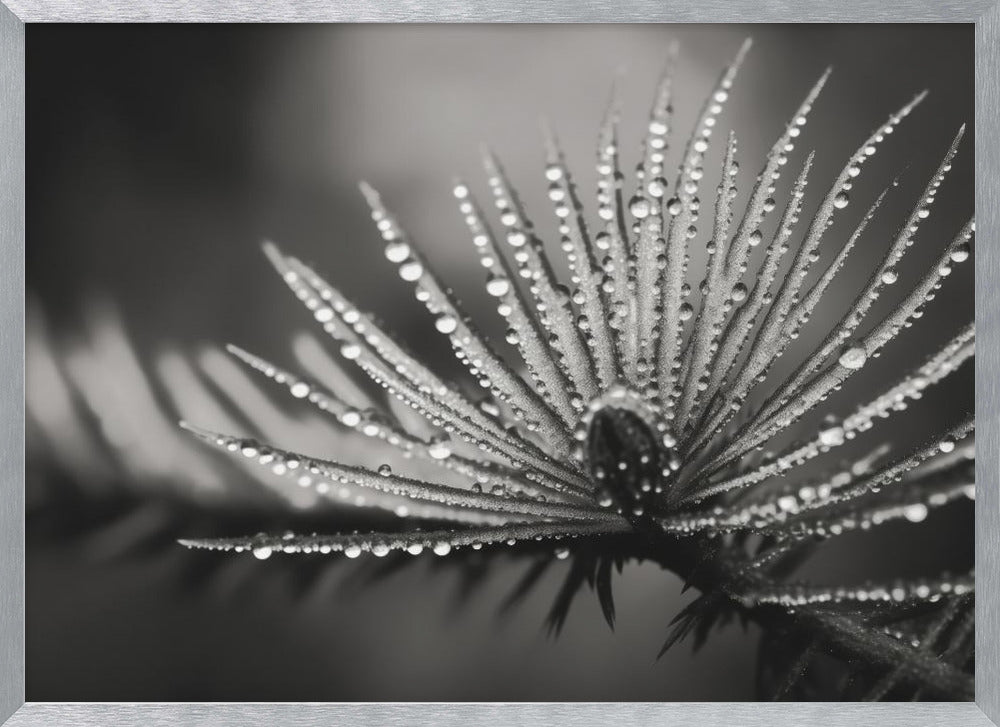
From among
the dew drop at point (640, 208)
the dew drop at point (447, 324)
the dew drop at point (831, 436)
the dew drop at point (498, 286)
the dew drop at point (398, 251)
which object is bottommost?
the dew drop at point (831, 436)

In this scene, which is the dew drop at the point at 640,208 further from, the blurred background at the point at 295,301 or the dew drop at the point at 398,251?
the dew drop at the point at 398,251

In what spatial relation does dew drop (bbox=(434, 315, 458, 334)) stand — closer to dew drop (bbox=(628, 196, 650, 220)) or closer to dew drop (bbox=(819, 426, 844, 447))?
dew drop (bbox=(628, 196, 650, 220))

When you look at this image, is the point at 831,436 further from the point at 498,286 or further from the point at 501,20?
the point at 501,20

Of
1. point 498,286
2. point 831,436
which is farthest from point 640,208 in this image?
point 831,436

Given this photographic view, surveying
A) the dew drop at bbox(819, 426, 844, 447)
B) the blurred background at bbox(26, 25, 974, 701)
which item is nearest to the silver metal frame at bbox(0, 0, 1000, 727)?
the blurred background at bbox(26, 25, 974, 701)

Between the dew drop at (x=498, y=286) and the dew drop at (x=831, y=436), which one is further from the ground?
the dew drop at (x=498, y=286)

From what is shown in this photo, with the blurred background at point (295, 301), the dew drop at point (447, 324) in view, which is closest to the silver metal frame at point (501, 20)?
the blurred background at point (295, 301)

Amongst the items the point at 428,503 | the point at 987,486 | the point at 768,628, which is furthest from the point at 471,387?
the point at 987,486
